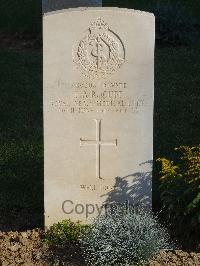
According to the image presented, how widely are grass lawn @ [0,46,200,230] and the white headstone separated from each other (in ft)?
2.55

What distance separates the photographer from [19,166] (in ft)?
24.0

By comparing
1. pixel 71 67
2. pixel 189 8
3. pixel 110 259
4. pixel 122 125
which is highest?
pixel 189 8

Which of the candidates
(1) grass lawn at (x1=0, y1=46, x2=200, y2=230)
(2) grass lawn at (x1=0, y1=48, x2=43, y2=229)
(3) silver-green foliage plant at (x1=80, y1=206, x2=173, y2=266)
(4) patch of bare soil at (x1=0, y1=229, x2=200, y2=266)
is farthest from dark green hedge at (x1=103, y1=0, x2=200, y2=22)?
(3) silver-green foliage plant at (x1=80, y1=206, x2=173, y2=266)

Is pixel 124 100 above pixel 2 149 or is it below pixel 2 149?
above

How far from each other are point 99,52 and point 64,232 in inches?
57.3

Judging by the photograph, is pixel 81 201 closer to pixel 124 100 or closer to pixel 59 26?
pixel 124 100

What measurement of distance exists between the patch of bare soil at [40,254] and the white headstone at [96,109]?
10.0 inches

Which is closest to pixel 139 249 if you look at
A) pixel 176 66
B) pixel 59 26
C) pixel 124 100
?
pixel 124 100

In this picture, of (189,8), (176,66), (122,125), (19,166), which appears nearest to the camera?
(122,125)

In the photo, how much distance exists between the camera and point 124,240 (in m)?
5.16

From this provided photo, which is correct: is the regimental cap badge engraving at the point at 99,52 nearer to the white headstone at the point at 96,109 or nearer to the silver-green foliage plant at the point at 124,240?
the white headstone at the point at 96,109

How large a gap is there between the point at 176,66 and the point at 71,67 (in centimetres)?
614

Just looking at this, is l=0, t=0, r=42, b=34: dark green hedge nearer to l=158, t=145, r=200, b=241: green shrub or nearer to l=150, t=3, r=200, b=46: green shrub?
l=150, t=3, r=200, b=46: green shrub

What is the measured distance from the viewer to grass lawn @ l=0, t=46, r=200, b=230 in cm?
664
